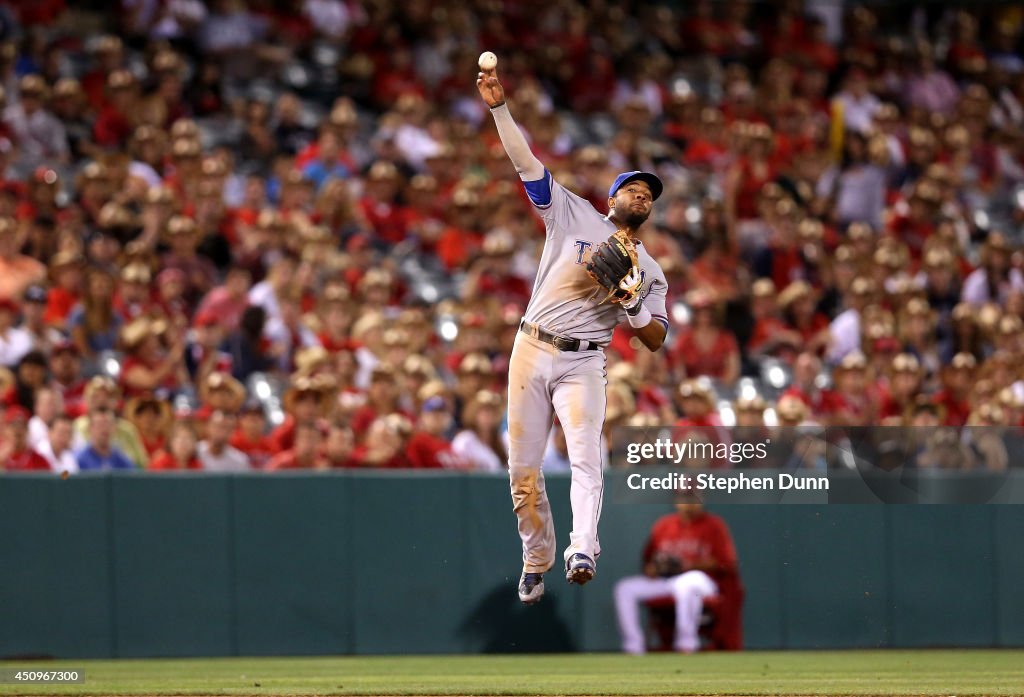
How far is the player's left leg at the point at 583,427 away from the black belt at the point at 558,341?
27mm

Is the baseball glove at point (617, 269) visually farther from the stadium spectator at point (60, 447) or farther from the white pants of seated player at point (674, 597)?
the stadium spectator at point (60, 447)

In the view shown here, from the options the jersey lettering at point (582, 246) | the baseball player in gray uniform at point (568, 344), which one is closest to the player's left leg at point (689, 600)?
the baseball player in gray uniform at point (568, 344)

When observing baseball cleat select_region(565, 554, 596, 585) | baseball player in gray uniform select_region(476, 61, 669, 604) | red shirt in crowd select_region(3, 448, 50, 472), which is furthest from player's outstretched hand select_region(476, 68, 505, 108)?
red shirt in crowd select_region(3, 448, 50, 472)

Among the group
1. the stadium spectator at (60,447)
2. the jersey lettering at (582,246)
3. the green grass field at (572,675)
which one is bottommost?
the green grass field at (572,675)

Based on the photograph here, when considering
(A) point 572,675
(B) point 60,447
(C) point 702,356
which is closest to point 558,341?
(A) point 572,675

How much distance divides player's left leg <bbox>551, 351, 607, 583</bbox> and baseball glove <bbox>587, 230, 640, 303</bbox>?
423mm

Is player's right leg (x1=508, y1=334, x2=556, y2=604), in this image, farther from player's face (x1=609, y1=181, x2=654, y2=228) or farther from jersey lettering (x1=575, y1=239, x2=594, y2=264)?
player's face (x1=609, y1=181, x2=654, y2=228)

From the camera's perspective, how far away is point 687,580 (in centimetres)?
984

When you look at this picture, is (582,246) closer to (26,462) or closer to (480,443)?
(480,443)

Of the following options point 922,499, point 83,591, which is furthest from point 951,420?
point 83,591

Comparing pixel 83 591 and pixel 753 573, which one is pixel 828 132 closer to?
pixel 753 573

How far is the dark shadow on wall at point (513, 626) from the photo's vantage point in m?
10.0

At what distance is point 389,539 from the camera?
10.1m

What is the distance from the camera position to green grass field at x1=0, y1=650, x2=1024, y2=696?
8016mm
